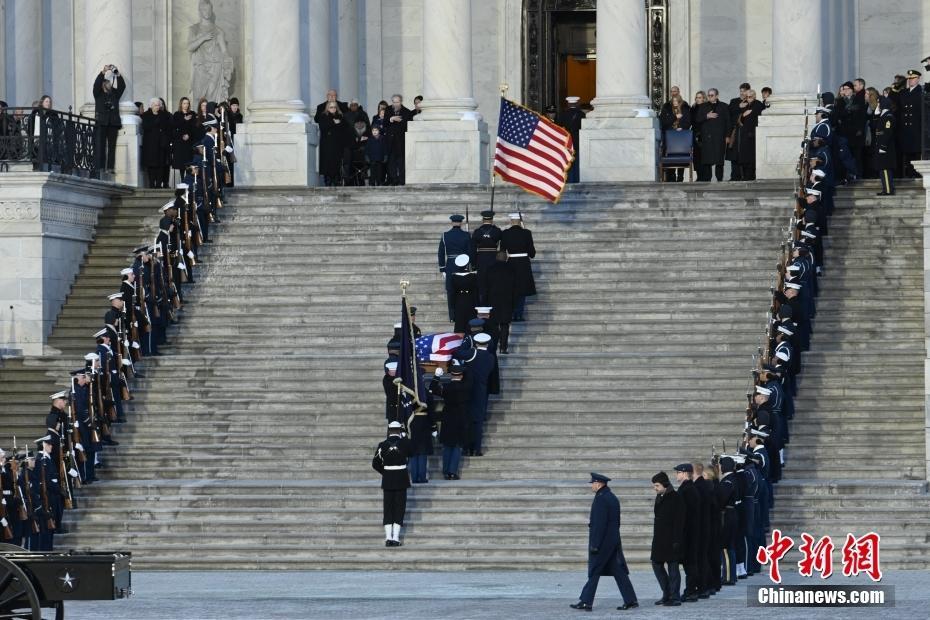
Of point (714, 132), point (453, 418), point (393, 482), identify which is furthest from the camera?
point (714, 132)

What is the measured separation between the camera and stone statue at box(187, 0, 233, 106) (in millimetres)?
50594

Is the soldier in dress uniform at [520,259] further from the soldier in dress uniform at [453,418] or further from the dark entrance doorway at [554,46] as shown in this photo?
the dark entrance doorway at [554,46]

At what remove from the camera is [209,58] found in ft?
167

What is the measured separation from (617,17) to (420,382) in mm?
12246

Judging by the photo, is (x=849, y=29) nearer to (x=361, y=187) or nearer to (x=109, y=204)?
(x=361, y=187)

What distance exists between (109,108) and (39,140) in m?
4.43

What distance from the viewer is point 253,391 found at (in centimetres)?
3747

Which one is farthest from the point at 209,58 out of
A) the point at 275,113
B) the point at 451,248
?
the point at 451,248

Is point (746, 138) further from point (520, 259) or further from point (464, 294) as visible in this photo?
point (464, 294)

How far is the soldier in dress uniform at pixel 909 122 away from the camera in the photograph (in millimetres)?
41438

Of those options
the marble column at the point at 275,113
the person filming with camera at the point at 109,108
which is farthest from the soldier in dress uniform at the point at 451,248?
the person filming with camera at the point at 109,108

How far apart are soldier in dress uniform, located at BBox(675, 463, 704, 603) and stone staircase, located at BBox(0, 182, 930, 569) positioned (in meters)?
4.17

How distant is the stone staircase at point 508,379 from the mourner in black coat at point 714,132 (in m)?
2.73

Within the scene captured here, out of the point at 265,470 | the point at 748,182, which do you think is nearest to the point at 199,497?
the point at 265,470
